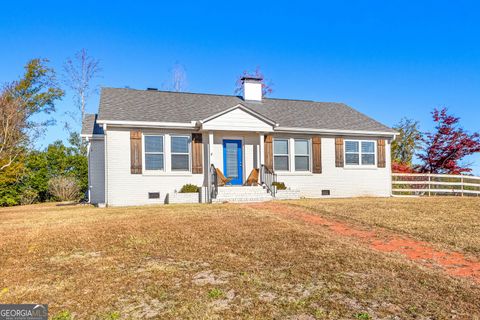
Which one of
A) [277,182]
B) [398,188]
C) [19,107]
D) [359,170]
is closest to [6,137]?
[19,107]

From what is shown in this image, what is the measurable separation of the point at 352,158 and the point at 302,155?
110 inches

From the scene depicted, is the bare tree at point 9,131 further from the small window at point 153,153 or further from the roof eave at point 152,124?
the small window at point 153,153

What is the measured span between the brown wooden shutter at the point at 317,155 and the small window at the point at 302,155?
0.29m

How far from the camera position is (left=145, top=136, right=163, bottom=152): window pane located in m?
14.3

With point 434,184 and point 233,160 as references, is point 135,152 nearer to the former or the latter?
point 233,160

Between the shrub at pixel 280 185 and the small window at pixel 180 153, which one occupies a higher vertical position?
the small window at pixel 180 153

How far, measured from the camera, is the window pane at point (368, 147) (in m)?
17.4

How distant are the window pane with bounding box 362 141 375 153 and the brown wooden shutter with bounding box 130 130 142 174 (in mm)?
11021

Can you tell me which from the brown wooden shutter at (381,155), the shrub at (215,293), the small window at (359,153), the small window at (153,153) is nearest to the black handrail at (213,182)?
the small window at (153,153)

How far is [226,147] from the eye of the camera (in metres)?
15.5

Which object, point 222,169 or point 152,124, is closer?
point 152,124

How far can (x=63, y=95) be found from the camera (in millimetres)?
29172

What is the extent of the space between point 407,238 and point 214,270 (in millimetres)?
4568

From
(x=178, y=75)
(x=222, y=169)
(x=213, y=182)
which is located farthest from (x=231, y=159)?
(x=178, y=75)
